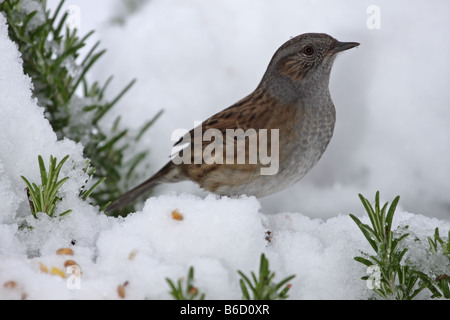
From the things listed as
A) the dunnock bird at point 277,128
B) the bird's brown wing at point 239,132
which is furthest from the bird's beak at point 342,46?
the bird's brown wing at point 239,132

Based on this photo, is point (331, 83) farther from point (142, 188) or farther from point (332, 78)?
point (142, 188)

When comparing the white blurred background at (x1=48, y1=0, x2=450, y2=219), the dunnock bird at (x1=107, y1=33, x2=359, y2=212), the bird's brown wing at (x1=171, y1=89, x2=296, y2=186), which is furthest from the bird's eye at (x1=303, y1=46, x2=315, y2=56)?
the white blurred background at (x1=48, y1=0, x2=450, y2=219)

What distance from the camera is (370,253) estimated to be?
1651 mm

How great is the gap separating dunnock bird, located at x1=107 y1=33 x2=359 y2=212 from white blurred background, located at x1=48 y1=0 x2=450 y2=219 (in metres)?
0.58

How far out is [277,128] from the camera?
8.01ft

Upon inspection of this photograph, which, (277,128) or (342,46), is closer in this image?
(277,128)

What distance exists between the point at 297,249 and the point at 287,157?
836mm

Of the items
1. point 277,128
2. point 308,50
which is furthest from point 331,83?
point 277,128

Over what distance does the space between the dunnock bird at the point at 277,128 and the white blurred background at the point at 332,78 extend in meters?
0.58

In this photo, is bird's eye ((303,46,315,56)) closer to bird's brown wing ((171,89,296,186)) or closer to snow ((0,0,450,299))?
bird's brown wing ((171,89,296,186))

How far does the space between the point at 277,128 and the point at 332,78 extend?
1.16 meters

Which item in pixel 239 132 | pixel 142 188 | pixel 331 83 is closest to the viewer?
pixel 239 132
